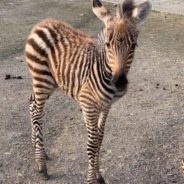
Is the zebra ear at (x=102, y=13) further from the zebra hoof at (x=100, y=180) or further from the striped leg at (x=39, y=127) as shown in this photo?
the zebra hoof at (x=100, y=180)

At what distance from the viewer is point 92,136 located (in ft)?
17.7

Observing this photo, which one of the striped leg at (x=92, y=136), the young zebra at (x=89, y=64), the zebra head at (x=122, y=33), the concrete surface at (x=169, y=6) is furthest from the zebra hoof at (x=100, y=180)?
the concrete surface at (x=169, y=6)

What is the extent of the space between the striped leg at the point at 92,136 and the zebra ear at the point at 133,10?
1071 millimetres

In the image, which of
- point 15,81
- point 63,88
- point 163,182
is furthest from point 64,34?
point 15,81

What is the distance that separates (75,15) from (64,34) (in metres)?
7.43

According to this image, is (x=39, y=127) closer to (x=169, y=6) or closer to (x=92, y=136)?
(x=92, y=136)

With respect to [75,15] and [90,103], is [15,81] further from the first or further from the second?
[75,15]

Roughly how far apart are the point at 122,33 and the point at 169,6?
9639mm

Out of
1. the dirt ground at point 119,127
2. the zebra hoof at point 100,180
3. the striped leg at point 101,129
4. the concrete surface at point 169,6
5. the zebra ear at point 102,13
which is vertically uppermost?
the zebra ear at point 102,13

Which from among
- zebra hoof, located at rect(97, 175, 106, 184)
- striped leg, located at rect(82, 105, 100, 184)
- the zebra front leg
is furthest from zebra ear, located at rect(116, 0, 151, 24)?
zebra hoof, located at rect(97, 175, 106, 184)

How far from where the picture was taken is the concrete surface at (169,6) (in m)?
13.5

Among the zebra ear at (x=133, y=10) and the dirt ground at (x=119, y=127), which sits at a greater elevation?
the zebra ear at (x=133, y=10)

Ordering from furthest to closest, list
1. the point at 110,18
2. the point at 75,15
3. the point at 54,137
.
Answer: the point at 75,15
the point at 54,137
the point at 110,18

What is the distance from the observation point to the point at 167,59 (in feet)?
32.8
